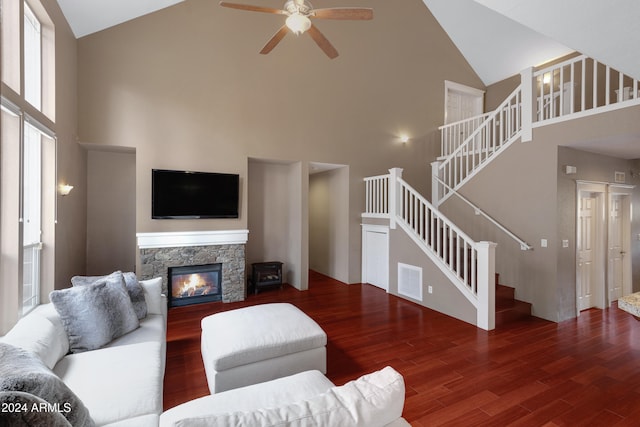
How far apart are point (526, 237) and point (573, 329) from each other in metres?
1.34

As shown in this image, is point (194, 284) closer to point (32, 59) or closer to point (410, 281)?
point (32, 59)

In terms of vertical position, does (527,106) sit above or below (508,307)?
above

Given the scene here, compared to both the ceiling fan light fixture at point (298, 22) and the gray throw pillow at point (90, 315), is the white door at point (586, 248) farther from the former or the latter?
the gray throw pillow at point (90, 315)

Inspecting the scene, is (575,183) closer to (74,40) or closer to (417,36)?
(417,36)

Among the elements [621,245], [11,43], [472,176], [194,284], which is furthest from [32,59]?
[621,245]

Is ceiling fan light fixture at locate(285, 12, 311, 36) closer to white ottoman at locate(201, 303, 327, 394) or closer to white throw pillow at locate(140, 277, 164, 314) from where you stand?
white ottoman at locate(201, 303, 327, 394)

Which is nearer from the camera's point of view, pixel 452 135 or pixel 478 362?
pixel 478 362

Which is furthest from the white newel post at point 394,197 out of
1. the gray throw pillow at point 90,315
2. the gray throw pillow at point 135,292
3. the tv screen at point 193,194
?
the gray throw pillow at point 90,315

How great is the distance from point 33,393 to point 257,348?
4.71 feet

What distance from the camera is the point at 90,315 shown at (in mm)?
2350

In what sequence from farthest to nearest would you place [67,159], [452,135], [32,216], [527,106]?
[452,135]
[527,106]
[67,159]
[32,216]

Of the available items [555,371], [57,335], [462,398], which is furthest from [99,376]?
[555,371]

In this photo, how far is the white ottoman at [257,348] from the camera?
7.65 ft

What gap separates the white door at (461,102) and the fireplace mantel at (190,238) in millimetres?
5774
